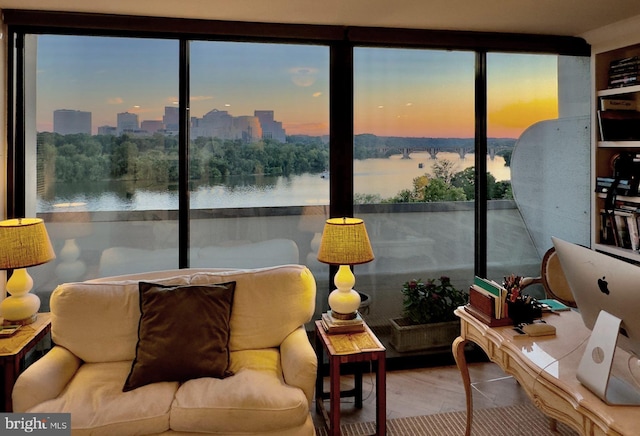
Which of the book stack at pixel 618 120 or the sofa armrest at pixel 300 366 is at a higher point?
the book stack at pixel 618 120

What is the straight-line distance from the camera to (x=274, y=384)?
214cm

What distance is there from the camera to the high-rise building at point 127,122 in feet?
9.69

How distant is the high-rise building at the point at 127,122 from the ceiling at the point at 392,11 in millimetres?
642

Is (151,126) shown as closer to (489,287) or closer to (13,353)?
(13,353)

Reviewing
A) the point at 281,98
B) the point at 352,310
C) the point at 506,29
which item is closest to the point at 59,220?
the point at 281,98


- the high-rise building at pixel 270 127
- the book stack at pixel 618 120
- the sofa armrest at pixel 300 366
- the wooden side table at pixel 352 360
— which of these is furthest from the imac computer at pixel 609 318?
the book stack at pixel 618 120

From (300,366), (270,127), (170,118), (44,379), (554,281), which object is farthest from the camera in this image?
(270,127)

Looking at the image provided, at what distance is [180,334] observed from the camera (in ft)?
7.35

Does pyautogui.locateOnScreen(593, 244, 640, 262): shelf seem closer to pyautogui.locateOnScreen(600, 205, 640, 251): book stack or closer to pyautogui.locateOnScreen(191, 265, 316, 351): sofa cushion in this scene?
pyautogui.locateOnScreen(600, 205, 640, 251): book stack

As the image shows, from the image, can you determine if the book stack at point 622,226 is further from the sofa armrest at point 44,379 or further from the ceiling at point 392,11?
the sofa armrest at point 44,379

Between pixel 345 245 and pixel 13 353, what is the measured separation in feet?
5.91

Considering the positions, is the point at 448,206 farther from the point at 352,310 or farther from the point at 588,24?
the point at 588,24

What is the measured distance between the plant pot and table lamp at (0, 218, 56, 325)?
7.91ft

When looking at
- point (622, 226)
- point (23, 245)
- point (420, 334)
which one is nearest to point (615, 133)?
point (622, 226)
